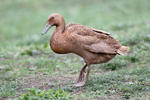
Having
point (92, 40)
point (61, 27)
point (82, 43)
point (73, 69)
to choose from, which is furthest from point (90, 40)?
point (73, 69)

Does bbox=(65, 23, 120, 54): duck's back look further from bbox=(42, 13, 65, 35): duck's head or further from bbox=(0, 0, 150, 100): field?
bbox=(0, 0, 150, 100): field

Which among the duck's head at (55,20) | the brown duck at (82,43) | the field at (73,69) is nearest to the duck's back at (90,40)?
the brown duck at (82,43)

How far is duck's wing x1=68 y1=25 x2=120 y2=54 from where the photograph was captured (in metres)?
6.78

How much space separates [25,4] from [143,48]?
39.3 ft

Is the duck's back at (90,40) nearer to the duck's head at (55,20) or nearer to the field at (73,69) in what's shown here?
the duck's head at (55,20)

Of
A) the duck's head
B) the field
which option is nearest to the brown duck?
the duck's head

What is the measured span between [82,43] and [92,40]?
0.22 meters

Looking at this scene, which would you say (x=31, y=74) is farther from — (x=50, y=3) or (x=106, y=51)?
(x=50, y=3)

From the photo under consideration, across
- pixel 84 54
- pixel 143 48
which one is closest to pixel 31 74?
pixel 84 54

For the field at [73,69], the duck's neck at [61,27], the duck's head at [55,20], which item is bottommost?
the field at [73,69]

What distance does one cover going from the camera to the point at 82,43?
6.80m

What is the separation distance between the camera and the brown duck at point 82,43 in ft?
22.2

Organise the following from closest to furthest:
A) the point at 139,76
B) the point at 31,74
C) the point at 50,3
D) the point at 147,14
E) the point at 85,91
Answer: the point at 85,91 → the point at 139,76 → the point at 31,74 → the point at 147,14 → the point at 50,3

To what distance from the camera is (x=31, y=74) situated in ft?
27.1
